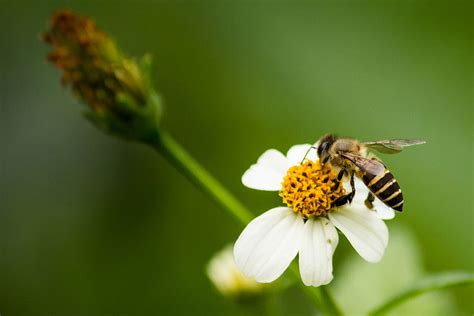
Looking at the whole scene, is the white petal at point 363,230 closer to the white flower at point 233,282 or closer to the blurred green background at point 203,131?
the white flower at point 233,282

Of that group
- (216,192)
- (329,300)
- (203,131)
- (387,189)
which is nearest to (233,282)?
(216,192)

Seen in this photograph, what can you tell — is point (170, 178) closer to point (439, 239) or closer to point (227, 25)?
point (227, 25)

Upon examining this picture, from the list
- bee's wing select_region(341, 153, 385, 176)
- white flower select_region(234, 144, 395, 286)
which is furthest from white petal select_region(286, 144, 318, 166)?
bee's wing select_region(341, 153, 385, 176)

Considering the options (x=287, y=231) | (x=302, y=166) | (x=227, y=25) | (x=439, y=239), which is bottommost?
(x=287, y=231)

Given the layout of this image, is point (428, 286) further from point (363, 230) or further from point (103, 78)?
point (103, 78)

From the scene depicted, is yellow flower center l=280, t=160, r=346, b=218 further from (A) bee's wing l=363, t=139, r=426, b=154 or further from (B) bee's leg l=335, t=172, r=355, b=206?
(A) bee's wing l=363, t=139, r=426, b=154

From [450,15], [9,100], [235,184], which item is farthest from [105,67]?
[450,15]

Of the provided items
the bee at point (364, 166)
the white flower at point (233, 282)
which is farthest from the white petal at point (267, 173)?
the white flower at point (233, 282)
